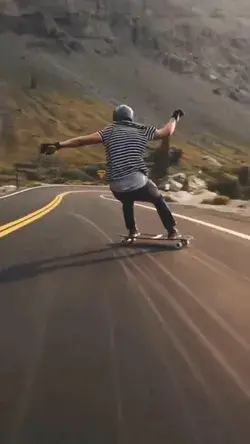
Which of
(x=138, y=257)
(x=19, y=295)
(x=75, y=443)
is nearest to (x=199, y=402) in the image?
(x=75, y=443)

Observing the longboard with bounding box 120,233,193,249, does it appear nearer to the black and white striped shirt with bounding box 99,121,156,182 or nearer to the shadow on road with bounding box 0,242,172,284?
the shadow on road with bounding box 0,242,172,284

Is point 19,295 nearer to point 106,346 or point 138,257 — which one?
point 106,346

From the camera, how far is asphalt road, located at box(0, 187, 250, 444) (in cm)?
388

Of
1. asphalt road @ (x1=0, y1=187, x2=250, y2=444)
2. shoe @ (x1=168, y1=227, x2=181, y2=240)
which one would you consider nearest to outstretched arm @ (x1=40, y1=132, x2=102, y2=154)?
asphalt road @ (x1=0, y1=187, x2=250, y2=444)

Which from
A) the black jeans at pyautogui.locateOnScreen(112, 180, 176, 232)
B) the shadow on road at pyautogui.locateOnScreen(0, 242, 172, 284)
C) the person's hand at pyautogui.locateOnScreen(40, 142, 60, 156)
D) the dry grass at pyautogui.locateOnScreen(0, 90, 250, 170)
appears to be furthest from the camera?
the dry grass at pyautogui.locateOnScreen(0, 90, 250, 170)

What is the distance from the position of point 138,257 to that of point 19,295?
321cm

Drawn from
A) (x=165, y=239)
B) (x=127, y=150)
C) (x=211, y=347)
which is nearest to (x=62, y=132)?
(x=165, y=239)

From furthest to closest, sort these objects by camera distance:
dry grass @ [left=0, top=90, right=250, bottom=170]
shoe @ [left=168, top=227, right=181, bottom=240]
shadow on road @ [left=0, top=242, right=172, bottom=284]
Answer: dry grass @ [left=0, top=90, right=250, bottom=170], shoe @ [left=168, top=227, right=181, bottom=240], shadow on road @ [left=0, top=242, right=172, bottom=284]

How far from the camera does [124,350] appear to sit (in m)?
5.33

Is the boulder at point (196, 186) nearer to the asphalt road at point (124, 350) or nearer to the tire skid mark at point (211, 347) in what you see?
the asphalt road at point (124, 350)

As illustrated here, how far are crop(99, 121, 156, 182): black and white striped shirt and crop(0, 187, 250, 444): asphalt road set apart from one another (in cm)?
152

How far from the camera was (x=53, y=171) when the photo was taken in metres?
105

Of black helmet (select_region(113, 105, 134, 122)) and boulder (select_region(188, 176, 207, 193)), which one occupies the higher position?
black helmet (select_region(113, 105, 134, 122))

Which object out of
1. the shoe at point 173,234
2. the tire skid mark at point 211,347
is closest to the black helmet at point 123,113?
the shoe at point 173,234
